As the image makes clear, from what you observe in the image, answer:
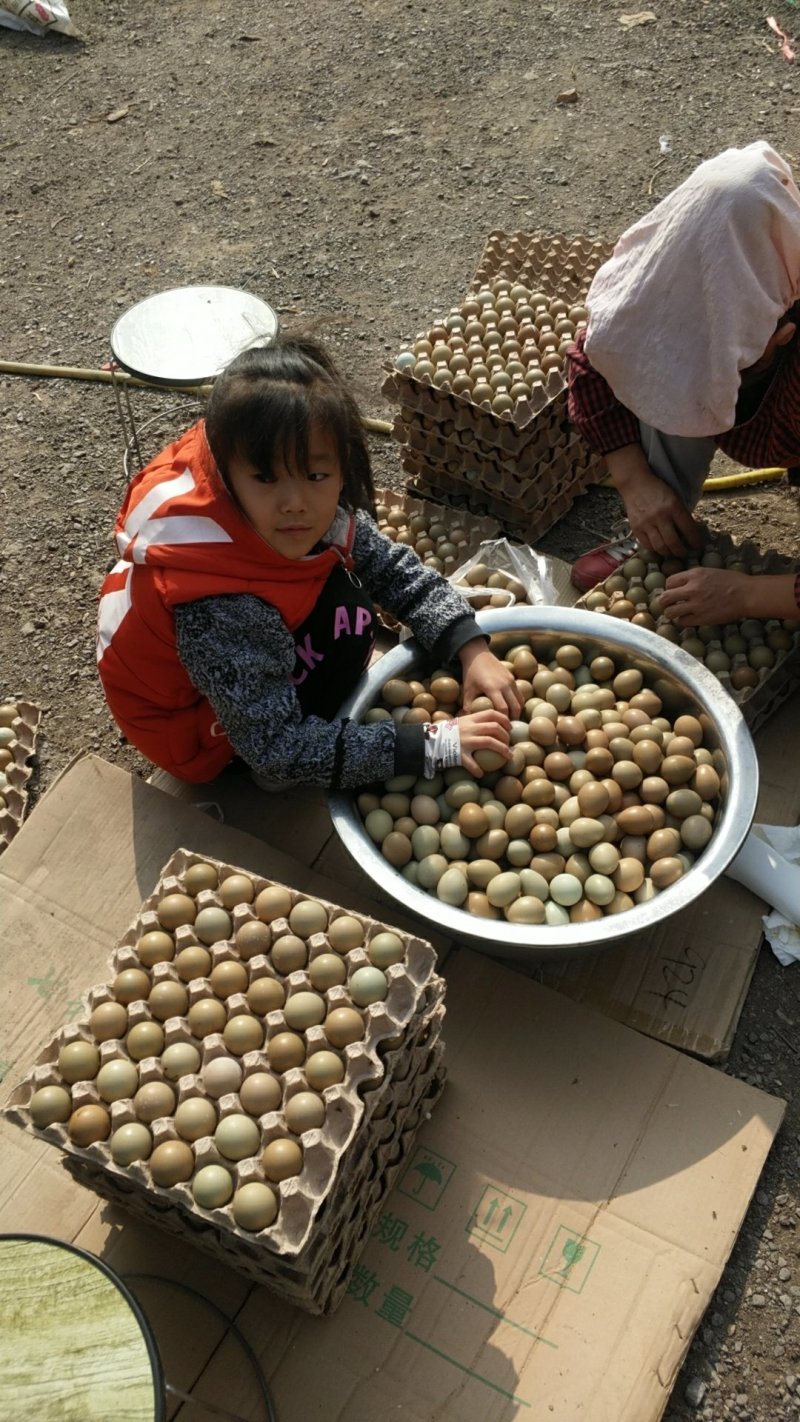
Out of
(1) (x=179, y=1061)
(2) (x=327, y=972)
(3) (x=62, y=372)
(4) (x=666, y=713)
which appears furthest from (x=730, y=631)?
(3) (x=62, y=372)

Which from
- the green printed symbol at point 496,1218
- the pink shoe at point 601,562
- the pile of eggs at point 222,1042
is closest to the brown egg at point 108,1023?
the pile of eggs at point 222,1042

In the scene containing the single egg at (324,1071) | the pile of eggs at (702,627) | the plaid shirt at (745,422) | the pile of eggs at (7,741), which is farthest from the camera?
the pile of eggs at (7,741)

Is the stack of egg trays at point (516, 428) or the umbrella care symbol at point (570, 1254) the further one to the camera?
the stack of egg trays at point (516, 428)

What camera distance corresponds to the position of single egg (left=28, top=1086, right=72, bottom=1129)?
1.39 metres

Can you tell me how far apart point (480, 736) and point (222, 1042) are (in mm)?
726

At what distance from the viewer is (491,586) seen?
96.7 inches

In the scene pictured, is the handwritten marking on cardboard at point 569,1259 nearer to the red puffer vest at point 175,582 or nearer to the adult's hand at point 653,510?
the red puffer vest at point 175,582

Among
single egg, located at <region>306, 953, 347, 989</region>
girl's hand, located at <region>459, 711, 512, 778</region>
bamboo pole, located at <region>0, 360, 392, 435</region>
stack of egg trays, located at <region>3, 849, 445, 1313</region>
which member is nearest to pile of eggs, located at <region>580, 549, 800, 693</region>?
girl's hand, located at <region>459, 711, 512, 778</region>

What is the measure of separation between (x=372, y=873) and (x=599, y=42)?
438 cm

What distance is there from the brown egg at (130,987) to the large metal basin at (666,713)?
43 centimetres

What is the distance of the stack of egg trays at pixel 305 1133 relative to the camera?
1329mm

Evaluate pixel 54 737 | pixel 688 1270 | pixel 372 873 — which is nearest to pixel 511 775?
pixel 372 873

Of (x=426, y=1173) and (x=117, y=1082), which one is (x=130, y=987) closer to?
(x=117, y=1082)

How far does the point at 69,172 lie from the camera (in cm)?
458
